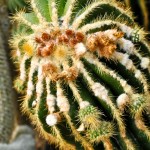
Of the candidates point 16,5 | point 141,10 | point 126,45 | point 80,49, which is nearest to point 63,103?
point 80,49

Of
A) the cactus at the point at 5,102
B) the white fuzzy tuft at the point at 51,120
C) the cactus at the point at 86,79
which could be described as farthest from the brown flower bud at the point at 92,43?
the cactus at the point at 5,102

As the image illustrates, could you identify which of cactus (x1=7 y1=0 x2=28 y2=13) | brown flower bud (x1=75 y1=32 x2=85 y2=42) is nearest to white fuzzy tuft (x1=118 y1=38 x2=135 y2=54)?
brown flower bud (x1=75 y1=32 x2=85 y2=42)

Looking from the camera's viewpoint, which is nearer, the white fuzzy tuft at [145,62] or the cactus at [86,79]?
the cactus at [86,79]

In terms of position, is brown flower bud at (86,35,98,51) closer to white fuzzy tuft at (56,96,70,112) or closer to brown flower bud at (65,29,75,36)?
brown flower bud at (65,29,75,36)

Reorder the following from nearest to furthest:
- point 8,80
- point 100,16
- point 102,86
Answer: point 102,86, point 100,16, point 8,80

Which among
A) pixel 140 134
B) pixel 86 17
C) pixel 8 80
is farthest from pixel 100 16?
pixel 8 80

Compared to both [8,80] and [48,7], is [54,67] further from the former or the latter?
[8,80]

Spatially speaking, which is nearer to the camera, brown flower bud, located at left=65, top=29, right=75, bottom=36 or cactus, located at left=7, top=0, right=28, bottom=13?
brown flower bud, located at left=65, top=29, right=75, bottom=36

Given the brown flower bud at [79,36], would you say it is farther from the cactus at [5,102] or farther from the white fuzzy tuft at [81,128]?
the cactus at [5,102]
